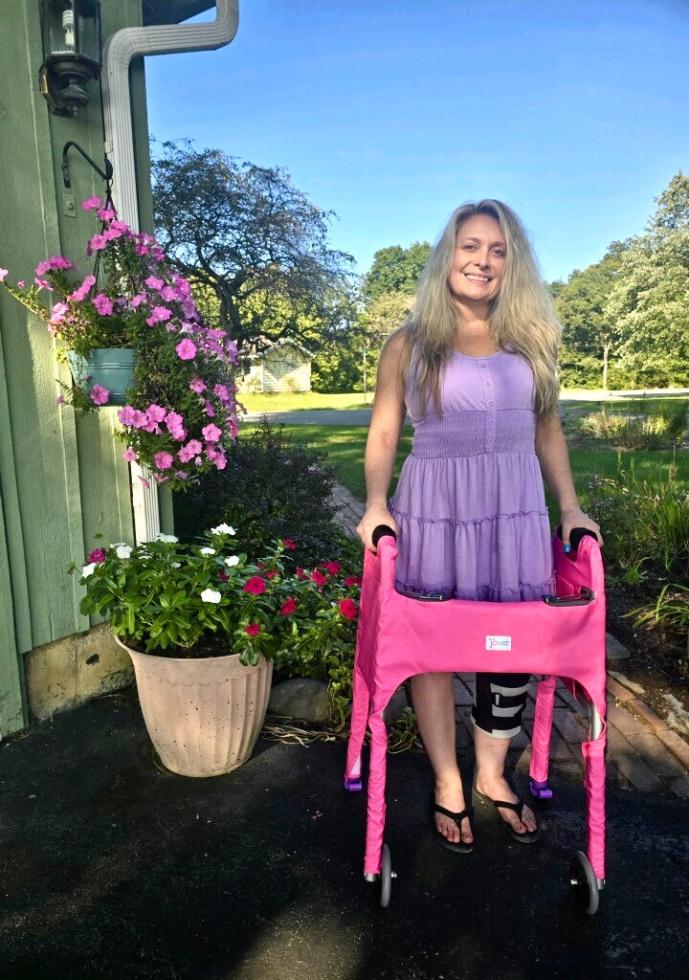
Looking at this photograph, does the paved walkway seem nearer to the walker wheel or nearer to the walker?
the walker

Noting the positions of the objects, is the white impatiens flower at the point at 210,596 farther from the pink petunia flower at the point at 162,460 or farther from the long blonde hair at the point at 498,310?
the long blonde hair at the point at 498,310

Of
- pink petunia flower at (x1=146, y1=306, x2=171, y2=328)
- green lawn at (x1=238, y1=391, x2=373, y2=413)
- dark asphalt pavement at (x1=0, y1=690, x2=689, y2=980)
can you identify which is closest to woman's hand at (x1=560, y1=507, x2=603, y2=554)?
dark asphalt pavement at (x1=0, y1=690, x2=689, y2=980)

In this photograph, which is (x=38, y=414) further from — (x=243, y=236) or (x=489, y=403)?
(x=243, y=236)

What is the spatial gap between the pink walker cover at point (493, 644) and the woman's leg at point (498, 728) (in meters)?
0.32

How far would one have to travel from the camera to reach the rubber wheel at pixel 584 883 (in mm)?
1825

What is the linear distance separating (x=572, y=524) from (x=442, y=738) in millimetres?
784

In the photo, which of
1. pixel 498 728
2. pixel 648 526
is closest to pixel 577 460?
pixel 648 526

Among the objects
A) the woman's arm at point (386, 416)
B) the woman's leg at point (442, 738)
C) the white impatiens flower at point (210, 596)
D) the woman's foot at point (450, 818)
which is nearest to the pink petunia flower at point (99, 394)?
the white impatiens flower at point (210, 596)

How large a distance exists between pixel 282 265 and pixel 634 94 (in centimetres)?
978

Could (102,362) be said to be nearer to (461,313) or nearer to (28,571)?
(28,571)

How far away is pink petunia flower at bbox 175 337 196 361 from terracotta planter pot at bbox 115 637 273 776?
1.02 meters

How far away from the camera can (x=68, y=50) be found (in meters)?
2.42

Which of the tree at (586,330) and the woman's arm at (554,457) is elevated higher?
the tree at (586,330)

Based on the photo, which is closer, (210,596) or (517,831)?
(517,831)
